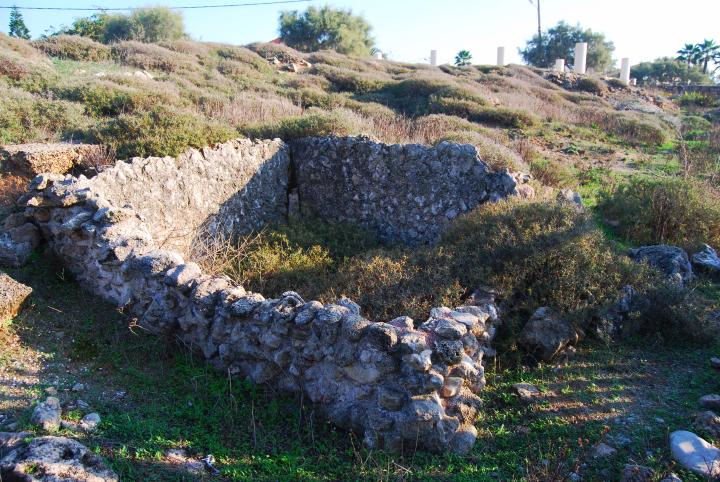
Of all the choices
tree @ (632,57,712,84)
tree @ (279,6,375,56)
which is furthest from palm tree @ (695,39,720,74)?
tree @ (279,6,375,56)

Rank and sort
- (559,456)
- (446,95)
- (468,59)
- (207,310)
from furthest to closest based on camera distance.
Answer: (468,59) < (446,95) < (207,310) < (559,456)

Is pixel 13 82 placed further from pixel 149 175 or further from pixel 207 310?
pixel 207 310

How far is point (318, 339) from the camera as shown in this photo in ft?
13.2

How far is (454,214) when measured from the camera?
26.5 ft

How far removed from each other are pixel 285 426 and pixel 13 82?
38.9 feet

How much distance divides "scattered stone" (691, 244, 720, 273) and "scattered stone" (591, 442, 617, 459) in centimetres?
441

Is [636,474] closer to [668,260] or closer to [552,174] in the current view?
[668,260]

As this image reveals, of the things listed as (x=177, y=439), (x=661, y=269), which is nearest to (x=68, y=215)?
(x=177, y=439)

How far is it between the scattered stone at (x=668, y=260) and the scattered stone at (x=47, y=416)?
20.0 ft

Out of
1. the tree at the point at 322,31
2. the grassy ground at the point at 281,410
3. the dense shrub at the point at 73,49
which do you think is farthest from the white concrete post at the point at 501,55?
the grassy ground at the point at 281,410

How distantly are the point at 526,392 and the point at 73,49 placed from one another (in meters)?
20.7

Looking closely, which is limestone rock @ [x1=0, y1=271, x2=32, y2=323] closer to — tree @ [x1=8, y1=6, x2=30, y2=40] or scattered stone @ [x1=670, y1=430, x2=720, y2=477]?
scattered stone @ [x1=670, y1=430, x2=720, y2=477]

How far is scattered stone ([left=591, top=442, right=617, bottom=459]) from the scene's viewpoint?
371cm

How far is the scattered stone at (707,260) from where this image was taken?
6.99 m
